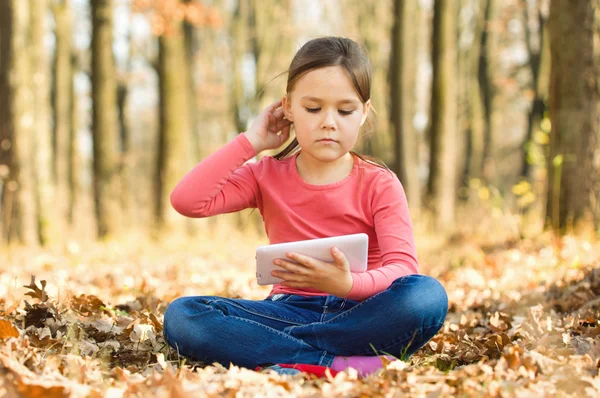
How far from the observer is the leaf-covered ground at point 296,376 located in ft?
8.39

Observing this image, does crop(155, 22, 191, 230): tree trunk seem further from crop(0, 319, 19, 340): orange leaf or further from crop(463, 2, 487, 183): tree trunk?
crop(463, 2, 487, 183): tree trunk

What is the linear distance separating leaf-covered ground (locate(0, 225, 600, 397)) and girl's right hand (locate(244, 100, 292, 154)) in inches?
43.6

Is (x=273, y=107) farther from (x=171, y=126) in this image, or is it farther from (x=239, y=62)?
(x=239, y=62)

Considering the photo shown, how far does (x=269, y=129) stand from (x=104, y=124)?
8.75 metres

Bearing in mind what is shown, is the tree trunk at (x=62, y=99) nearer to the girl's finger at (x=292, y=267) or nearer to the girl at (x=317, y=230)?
the girl at (x=317, y=230)

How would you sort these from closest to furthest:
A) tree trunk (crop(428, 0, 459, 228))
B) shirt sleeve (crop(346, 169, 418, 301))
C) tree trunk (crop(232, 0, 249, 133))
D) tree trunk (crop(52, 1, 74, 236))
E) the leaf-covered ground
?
the leaf-covered ground
shirt sleeve (crop(346, 169, 418, 301))
tree trunk (crop(428, 0, 459, 228))
tree trunk (crop(52, 1, 74, 236))
tree trunk (crop(232, 0, 249, 133))

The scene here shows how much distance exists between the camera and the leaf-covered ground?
2.56 m

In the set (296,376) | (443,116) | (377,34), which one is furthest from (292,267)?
(377,34)

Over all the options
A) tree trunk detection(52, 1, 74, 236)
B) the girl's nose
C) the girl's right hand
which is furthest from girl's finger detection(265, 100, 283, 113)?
tree trunk detection(52, 1, 74, 236)

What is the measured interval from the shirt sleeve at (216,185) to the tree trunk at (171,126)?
782 cm

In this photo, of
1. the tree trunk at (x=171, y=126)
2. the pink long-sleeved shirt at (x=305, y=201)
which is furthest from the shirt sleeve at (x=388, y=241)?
the tree trunk at (x=171, y=126)

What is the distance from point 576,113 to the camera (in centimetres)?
727

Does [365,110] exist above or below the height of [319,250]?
above

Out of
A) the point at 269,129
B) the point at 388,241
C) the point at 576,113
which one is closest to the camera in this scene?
the point at 388,241
